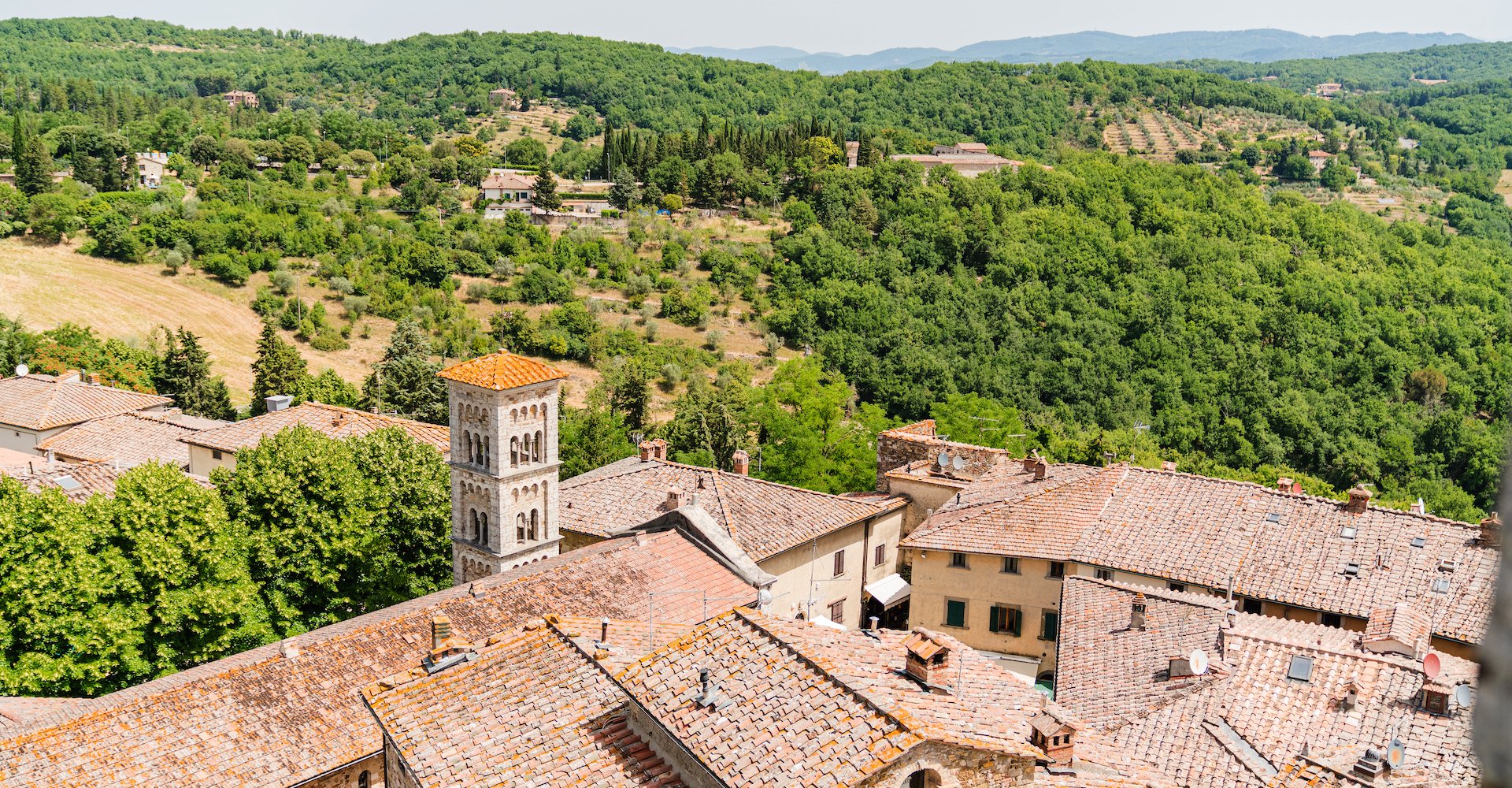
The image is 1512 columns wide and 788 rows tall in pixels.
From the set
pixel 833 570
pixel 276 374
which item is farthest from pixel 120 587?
pixel 276 374

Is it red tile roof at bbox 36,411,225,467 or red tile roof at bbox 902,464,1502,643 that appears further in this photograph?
red tile roof at bbox 36,411,225,467

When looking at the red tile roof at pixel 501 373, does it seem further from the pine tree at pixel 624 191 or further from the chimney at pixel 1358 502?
the pine tree at pixel 624 191

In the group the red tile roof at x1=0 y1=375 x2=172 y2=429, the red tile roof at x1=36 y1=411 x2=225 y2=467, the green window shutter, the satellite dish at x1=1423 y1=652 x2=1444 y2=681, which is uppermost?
the satellite dish at x1=1423 y1=652 x2=1444 y2=681

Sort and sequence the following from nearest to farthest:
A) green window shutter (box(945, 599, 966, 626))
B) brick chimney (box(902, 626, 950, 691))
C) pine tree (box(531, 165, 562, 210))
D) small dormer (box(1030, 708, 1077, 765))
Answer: small dormer (box(1030, 708, 1077, 765)) < brick chimney (box(902, 626, 950, 691)) < green window shutter (box(945, 599, 966, 626)) < pine tree (box(531, 165, 562, 210))

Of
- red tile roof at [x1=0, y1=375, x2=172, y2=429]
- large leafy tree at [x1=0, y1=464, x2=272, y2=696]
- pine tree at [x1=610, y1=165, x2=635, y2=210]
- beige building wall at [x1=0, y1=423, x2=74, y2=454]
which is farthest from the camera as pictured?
pine tree at [x1=610, y1=165, x2=635, y2=210]

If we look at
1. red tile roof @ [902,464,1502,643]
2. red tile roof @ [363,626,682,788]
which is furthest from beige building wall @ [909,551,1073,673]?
red tile roof @ [363,626,682,788]

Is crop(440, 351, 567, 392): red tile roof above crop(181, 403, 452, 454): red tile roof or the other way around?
above

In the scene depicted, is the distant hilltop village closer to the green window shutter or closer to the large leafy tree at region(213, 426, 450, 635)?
the green window shutter
